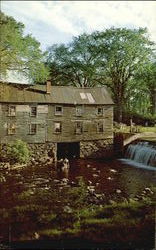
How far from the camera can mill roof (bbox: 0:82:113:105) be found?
8.52 metres

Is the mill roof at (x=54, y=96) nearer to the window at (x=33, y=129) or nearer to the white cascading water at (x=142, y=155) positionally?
the window at (x=33, y=129)

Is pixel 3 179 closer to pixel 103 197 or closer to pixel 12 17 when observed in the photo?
pixel 103 197

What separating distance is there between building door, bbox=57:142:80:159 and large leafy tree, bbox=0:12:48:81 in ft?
12.7

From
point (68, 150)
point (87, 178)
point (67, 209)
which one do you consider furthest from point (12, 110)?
point (67, 209)

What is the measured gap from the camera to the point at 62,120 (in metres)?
11.1

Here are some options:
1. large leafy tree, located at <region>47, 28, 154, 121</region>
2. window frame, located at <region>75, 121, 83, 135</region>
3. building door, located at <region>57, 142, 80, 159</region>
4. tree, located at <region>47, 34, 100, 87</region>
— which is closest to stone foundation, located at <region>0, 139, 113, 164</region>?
building door, located at <region>57, 142, 80, 159</region>

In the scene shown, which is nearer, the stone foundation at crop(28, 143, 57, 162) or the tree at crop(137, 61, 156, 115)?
the tree at crop(137, 61, 156, 115)

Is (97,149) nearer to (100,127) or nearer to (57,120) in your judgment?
(100,127)

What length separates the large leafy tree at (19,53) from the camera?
17.8 ft

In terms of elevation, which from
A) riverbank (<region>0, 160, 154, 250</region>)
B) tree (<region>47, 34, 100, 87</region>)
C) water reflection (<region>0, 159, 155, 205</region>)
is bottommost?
riverbank (<region>0, 160, 154, 250</region>)

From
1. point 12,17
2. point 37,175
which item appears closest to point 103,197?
point 37,175

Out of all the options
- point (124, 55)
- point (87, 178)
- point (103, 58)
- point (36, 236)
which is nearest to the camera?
point (36, 236)

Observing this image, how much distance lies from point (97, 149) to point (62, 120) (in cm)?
163

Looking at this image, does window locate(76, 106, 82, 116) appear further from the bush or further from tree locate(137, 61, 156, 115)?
tree locate(137, 61, 156, 115)
